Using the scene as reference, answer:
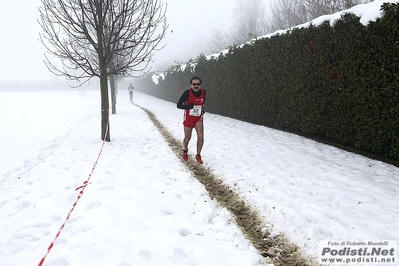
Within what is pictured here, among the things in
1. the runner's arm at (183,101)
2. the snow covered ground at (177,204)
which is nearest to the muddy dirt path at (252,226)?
the snow covered ground at (177,204)

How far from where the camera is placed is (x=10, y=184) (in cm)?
510

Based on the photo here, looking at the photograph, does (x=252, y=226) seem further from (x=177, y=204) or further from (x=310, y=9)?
(x=310, y=9)

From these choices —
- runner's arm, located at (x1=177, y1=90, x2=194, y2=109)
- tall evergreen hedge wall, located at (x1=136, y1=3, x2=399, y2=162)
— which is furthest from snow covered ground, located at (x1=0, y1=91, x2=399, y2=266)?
runner's arm, located at (x1=177, y1=90, x2=194, y2=109)

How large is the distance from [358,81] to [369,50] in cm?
68

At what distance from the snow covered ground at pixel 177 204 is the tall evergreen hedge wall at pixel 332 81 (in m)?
0.67

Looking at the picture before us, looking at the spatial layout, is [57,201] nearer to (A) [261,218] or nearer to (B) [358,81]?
(A) [261,218]

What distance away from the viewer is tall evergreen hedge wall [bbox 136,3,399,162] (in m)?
4.86

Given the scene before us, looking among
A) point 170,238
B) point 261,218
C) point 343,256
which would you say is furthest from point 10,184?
point 343,256

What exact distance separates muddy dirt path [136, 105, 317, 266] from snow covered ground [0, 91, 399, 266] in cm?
12

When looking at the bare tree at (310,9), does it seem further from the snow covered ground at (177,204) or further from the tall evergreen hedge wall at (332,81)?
the snow covered ground at (177,204)

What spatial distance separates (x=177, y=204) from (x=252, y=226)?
1203 millimetres

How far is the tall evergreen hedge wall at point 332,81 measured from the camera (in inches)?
191

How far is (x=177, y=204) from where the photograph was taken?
12.7ft

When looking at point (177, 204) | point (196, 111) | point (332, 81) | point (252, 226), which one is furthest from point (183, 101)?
point (332, 81)
